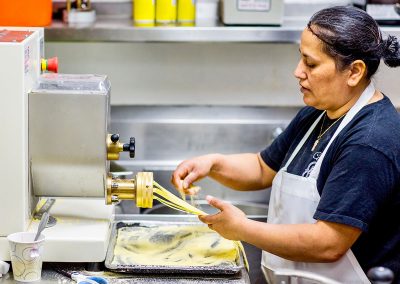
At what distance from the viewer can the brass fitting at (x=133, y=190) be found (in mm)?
1958

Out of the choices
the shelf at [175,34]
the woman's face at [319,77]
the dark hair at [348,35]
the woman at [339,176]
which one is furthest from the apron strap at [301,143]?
the shelf at [175,34]

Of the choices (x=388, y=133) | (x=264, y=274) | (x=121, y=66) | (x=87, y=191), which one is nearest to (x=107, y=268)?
(x=87, y=191)

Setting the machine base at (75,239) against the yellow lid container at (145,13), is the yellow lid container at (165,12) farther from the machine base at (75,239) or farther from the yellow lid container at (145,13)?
the machine base at (75,239)

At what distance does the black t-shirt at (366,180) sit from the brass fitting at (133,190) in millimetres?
422

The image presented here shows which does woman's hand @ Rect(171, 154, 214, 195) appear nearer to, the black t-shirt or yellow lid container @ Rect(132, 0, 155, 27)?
the black t-shirt

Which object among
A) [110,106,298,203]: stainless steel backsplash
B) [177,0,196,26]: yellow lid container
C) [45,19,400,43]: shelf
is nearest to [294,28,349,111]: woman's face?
[45,19,400,43]: shelf

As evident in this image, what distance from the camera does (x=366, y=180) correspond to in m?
1.84

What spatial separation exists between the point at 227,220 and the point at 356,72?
0.52 m

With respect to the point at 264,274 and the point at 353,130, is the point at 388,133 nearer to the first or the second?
the point at 353,130

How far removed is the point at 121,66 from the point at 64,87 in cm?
124

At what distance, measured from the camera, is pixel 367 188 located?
1.84 m

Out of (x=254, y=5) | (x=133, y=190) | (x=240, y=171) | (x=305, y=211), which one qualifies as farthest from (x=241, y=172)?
(x=254, y=5)

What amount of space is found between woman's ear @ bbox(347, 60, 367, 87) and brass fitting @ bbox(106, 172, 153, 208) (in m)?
0.59

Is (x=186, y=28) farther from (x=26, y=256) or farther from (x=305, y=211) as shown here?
(x=26, y=256)
